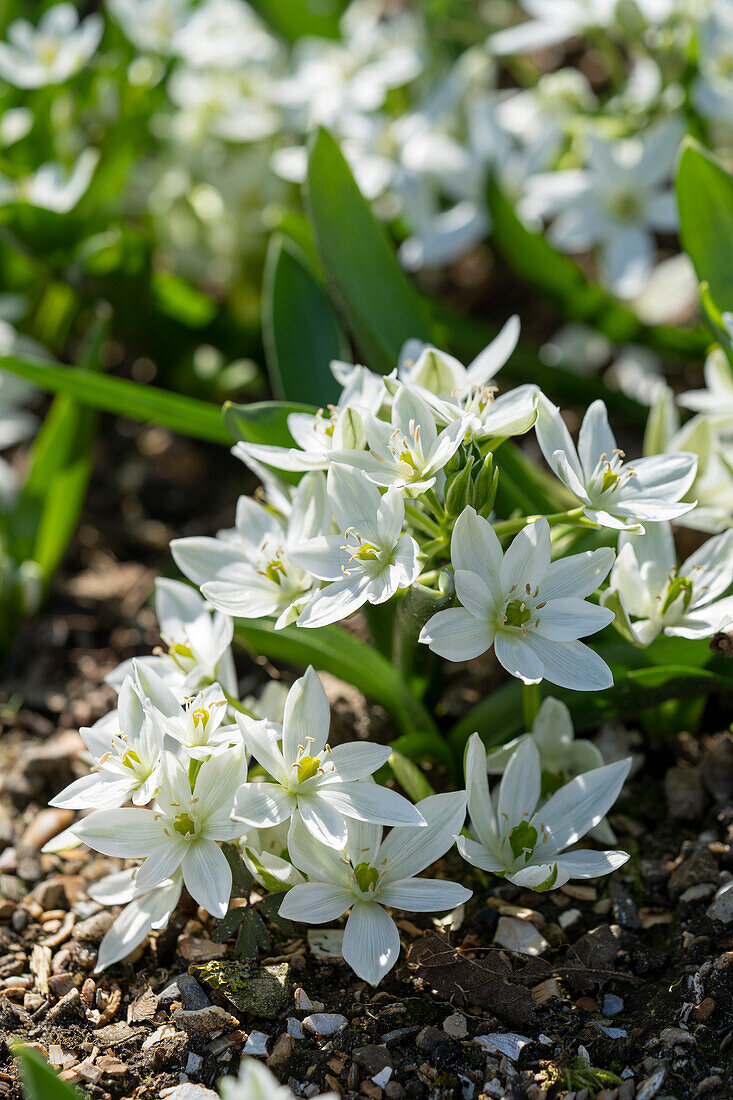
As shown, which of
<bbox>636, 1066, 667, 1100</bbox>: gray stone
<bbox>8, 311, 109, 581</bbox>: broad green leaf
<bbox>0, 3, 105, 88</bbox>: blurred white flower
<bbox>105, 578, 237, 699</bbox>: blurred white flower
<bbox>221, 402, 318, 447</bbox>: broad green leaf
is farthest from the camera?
<bbox>0, 3, 105, 88</bbox>: blurred white flower

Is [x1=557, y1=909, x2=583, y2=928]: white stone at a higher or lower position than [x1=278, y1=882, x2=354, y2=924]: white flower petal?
lower

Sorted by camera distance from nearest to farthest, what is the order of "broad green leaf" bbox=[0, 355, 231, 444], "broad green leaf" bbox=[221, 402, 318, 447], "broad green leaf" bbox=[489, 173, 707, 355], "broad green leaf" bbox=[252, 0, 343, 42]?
"broad green leaf" bbox=[221, 402, 318, 447]
"broad green leaf" bbox=[0, 355, 231, 444]
"broad green leaf" bbox=[489, 173, 707, 355]
"broad green leaf" bbox=[252, 0, 343, 42]

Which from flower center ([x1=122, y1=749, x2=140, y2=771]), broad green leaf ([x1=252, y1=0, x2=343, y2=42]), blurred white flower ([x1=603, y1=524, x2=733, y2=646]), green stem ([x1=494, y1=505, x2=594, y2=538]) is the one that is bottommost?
blurred white flower ([x1=603, y1=524, x2=733, y2=646])

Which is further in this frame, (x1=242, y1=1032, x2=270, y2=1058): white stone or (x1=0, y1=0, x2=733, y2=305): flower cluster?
(x1=0, y1=0, x2=733, y2=305): flower cluster

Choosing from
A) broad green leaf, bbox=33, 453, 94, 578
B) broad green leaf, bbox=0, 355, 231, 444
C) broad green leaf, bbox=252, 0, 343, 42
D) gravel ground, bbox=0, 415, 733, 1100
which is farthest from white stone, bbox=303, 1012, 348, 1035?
broad green leaf, bbox=252, 0, 343, 42

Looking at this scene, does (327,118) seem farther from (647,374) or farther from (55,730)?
(55,730)

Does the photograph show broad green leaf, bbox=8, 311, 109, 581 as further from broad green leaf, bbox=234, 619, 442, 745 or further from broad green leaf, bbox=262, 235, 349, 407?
broad green leaf, bbox=234, 619, 442, 745

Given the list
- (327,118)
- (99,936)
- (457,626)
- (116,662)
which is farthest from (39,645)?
(327,118)

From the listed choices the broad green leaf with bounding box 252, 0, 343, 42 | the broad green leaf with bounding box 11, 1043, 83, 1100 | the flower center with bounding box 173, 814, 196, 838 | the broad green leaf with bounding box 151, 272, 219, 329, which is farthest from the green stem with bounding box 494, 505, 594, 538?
the broad green leaf with bounding box 252, 0, 343, 42
